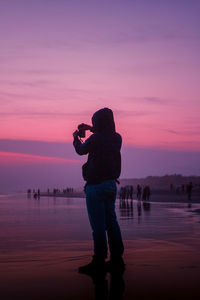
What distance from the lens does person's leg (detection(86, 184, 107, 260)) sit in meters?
6.23

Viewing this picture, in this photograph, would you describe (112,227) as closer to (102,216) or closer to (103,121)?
(102,216)

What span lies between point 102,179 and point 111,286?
1.81 m

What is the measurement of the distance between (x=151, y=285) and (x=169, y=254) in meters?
2.42

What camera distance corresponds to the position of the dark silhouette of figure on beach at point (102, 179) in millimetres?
6297

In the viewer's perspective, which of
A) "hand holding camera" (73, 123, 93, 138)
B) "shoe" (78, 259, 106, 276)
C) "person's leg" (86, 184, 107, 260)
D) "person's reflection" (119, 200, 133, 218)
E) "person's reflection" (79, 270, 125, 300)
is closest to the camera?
"person's reflection" (79, 270, 125, 300)

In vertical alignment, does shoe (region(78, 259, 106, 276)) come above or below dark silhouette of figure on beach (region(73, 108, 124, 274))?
below

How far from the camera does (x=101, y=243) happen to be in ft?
20.5

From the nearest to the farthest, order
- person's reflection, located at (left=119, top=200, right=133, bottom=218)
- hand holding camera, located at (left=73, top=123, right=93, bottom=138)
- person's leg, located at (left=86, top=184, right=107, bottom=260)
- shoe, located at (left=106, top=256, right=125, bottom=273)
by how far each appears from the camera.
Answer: shoe, located at (left=106, top=256, right=125, bottom=273) < person's leg, located at (left=86, top=184, right=107, bottom=260) < hand holding camera, located at (left=73, top=123, right=93, bottom=138) < person's reflection, located at (left=119, top=200, right=133, bottom=218)

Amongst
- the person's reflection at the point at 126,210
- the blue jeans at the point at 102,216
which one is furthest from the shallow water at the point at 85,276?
the person's reflection at the point at 126,210

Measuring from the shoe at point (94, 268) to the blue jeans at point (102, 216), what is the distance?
87mm

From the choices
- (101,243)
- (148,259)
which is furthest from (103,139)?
(148,259)

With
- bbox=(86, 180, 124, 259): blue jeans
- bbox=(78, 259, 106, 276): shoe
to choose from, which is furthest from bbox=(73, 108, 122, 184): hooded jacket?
Result: bbox=(78, 259, 106, 276): shoe

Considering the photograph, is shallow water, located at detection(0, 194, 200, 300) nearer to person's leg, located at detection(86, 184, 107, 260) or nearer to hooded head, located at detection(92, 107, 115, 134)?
person's leg, located at detection(86, 184, 107, 260)

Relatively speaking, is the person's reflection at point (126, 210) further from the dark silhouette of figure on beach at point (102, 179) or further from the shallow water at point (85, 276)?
the dark silhouette of figure on beach at point (102, 179)
